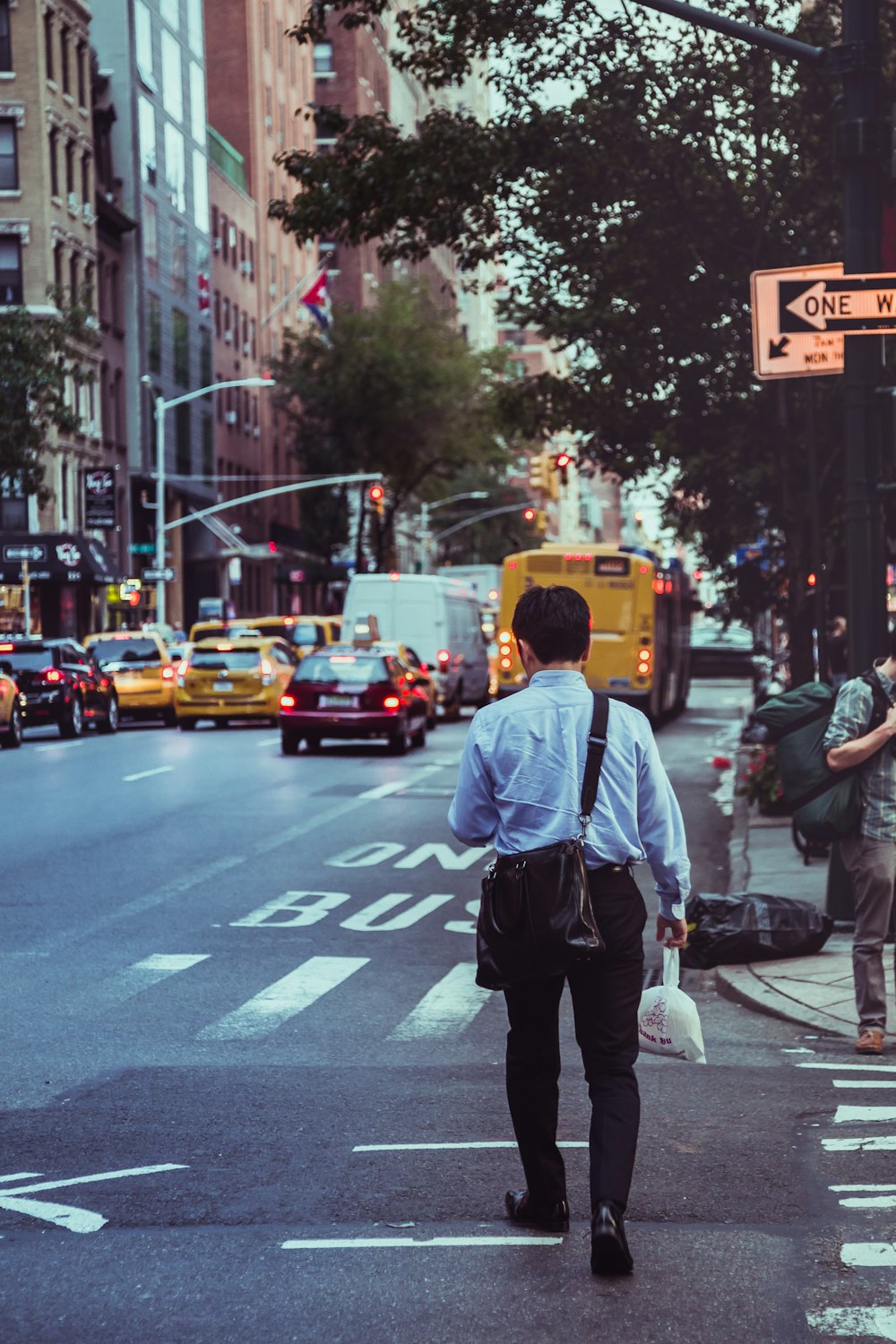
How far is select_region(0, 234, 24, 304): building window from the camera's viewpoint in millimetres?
59031

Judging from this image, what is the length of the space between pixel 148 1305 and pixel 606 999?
4.39ft

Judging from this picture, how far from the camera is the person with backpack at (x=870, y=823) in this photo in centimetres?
920

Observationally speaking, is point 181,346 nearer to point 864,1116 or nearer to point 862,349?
point 862,349

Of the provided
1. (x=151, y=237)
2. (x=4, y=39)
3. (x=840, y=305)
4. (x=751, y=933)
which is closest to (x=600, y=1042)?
(x=751, y=933)

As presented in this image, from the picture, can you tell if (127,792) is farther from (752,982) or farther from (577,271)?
(752,982)

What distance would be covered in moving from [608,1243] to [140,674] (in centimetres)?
3723

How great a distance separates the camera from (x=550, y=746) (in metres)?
5.75

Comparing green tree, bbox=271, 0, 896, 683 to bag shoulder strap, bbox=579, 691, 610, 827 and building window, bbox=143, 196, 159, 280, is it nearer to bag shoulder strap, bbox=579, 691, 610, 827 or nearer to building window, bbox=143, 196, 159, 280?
bag shoulder strap, bbox=579, 691, 610, 827

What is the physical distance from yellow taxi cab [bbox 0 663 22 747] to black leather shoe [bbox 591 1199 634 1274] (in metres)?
28.9

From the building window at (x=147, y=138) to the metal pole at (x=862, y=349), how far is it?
59.3 metres

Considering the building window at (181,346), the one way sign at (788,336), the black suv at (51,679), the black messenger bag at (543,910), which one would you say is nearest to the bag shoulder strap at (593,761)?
the black messenger bag at (543,910)

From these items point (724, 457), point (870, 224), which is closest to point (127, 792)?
point (724, 457)

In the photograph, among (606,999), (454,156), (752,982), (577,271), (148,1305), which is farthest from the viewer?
(577,271)

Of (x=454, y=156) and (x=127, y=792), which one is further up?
(x=454, y=156)
